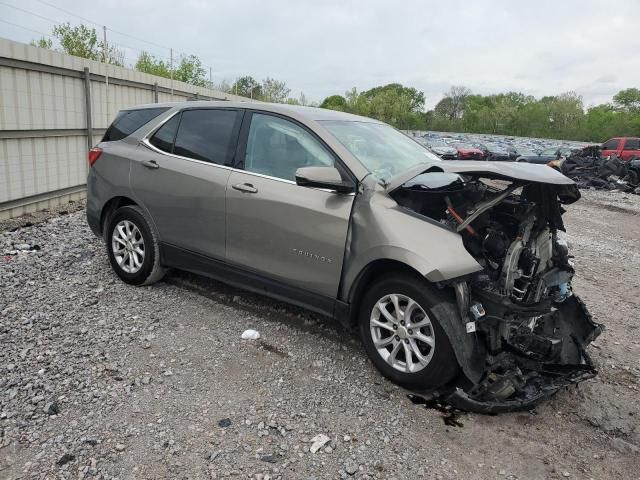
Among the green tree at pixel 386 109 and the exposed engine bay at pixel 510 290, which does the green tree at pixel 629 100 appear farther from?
the exposed engine bay at pixel 510 290

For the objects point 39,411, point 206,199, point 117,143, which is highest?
point 117,143

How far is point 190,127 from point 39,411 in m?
2.59

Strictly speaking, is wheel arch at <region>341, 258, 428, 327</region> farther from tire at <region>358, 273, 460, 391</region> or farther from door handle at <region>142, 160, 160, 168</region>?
door handle at <region>142, 160, 160, 168</region>

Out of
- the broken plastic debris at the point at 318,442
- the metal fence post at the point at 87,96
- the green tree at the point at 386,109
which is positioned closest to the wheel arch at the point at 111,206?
the broken plastic debris at the point at 318,442

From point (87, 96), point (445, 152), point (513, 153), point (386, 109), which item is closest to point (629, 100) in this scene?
point (386, 109)

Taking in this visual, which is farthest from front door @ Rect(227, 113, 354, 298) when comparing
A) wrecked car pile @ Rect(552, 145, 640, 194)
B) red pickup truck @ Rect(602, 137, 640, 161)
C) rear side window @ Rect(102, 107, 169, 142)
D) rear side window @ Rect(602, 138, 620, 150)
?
rear side window @ Rect(602, 138, 620, 150)

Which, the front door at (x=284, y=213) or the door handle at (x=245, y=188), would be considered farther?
the door handle at (x=245, y=188)

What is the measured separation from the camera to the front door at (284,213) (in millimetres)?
3467

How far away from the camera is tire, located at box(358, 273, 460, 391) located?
9.96ft

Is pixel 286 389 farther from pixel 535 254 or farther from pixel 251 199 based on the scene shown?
pixel 535 254

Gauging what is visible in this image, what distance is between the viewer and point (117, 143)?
15.8ft

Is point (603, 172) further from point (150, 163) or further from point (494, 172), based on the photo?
point (150, 163)

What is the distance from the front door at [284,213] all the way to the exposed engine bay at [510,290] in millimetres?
535

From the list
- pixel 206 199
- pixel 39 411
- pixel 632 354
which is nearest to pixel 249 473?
pixel 39 411
